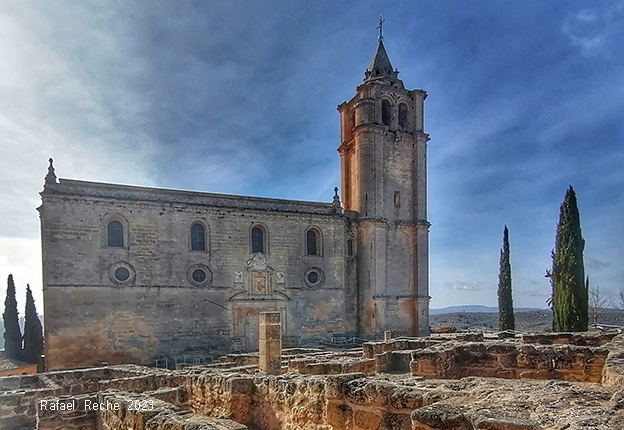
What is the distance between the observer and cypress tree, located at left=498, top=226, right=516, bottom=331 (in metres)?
27.1

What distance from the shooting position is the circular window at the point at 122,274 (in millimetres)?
20094

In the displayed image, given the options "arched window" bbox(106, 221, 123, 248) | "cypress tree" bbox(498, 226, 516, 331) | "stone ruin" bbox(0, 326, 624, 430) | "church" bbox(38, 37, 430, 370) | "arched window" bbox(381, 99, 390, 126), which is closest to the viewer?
"stone ruin" bbox(0, 326, 624, 430)

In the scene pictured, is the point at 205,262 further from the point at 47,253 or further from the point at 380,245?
the point at 380,245

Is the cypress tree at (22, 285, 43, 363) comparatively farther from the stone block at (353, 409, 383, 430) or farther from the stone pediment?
the stone block at (353, 409, 383, 430)

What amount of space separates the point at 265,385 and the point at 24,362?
92.2 ft

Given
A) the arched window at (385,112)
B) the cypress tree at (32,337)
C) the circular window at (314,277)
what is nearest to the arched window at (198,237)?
the circular window at (314,277)

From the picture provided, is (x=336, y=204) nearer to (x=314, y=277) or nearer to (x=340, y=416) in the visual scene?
(x=314, y=277)

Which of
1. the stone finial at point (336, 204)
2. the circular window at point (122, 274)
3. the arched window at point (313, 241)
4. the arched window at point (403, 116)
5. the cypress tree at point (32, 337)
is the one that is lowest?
the cypress tree at point (32, 337)

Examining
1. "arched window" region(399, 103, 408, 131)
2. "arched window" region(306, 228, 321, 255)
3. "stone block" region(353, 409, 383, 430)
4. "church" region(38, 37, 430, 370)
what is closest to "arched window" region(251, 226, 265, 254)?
"church" region(38, 37, 430, 370)

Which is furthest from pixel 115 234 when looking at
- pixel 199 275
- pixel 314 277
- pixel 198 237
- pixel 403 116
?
pixel 403 116

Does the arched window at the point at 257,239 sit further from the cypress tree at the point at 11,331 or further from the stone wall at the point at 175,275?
the cypress tree at the point at 11,331

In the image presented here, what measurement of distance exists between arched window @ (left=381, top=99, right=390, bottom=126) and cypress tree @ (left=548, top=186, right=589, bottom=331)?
12.0 meters

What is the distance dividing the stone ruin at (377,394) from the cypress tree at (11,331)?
71.0 feet

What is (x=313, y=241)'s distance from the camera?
25.6 meters
